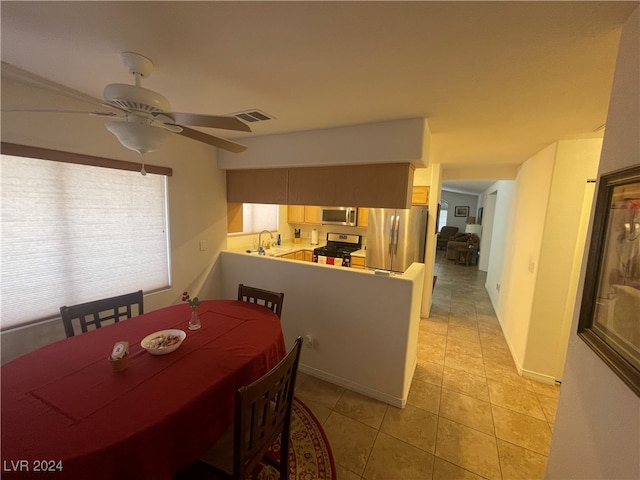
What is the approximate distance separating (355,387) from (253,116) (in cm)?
259

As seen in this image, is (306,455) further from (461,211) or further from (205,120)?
(461,211)

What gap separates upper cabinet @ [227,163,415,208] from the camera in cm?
236

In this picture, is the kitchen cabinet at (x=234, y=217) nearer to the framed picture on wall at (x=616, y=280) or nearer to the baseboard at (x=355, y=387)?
the baseboard at (x=355, y=387)

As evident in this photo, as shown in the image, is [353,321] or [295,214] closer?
[353,321]

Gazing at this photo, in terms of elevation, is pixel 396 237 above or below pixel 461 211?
below

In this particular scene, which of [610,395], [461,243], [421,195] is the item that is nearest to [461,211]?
[461,243]

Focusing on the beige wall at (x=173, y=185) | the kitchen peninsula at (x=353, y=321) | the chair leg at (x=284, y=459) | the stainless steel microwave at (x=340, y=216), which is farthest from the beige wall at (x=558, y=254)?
the beige wall at (x=173, y=185)

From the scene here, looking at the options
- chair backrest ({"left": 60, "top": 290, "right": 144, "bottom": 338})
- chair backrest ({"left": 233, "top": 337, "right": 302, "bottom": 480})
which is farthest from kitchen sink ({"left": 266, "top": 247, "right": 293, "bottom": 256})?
chair backrest ({"left": 233, "top": 337, "right": 302, "bottom": 480})

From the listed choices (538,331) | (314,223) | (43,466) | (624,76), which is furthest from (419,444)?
(314,223)

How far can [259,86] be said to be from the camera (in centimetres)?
167

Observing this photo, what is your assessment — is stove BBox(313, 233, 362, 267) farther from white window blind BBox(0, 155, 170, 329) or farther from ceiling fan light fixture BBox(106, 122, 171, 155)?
ceiling fan light fixture BBox(106, 122, 171, 155)

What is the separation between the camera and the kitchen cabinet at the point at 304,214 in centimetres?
459

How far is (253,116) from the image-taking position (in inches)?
85.4

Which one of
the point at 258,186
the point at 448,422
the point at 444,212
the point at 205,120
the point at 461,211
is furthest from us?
the point at 444,212
